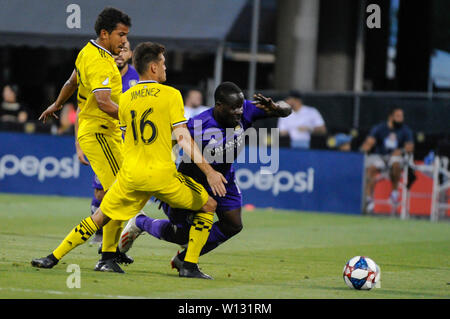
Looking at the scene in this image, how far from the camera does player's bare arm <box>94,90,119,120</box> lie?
924 centimetres

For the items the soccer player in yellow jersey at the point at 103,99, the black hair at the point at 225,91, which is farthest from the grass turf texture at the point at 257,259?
the black hair at the point at 225,91

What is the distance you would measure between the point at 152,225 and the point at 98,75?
149 cm

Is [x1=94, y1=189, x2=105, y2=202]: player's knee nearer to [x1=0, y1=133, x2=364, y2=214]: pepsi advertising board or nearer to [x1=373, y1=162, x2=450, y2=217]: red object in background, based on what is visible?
[x1=0, y1=133, x2=364, y2=214]: pepsi advertising board

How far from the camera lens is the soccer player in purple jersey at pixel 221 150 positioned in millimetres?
9055

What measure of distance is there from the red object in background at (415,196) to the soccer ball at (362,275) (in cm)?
1085

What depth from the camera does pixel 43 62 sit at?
30562 millimetres

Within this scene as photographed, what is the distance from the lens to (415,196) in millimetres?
19344

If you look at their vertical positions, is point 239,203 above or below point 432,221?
above

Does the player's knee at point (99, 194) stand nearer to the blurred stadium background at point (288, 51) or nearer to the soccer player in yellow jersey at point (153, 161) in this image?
the soccer player in yellow jersey at point (153, 161)

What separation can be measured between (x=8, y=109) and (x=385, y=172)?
28.2ft

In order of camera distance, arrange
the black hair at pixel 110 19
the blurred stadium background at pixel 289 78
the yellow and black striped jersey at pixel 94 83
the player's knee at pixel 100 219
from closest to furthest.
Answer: the player's knee at pixel 100 219 < the yellow and black striped jersey at pixel 94 83 < the black hair at pixel 110 19 < the blurred stadium background at pixel 289 78
